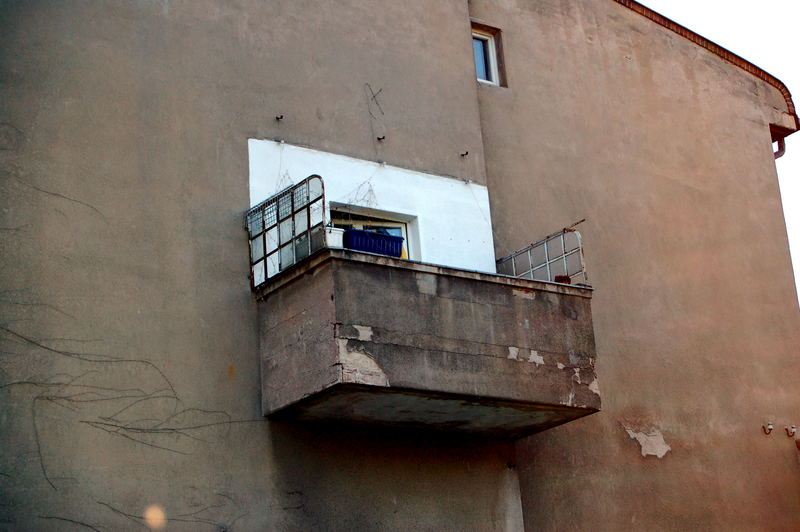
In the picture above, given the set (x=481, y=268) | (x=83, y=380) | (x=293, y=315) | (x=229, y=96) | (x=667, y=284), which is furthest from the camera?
(x=667, y=284)

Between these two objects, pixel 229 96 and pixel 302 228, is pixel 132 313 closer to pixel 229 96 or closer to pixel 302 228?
pixel 302 228

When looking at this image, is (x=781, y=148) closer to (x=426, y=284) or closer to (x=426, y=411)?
(x=426, y=284)

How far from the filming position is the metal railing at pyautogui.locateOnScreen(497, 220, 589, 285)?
1467 cm

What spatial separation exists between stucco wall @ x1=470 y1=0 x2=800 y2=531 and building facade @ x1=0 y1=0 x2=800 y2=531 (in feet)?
0.15

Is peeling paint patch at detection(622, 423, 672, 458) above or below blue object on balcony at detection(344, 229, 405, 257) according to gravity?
below

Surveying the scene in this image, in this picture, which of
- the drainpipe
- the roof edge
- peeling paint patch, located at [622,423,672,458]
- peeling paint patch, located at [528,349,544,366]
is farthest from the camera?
the drainpipe

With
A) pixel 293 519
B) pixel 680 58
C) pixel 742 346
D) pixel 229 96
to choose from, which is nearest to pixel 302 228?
pixel 229 96

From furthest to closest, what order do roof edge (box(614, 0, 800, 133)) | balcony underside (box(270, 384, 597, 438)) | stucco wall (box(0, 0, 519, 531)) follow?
roof edge (box(614, 0, 800, 133))
balcony underside (box(270, 384, 597, 438))
stucco wall (box(0, 0, 519, 531))

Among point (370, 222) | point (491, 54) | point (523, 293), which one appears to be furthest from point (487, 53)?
point (523, 293)

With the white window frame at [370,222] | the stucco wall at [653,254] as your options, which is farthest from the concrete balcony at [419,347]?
the stucco wall at [653,254]

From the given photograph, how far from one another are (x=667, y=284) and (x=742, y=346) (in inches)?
59.7

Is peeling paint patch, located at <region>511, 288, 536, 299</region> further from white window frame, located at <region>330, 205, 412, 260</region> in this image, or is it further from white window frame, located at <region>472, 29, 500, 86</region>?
white window frame, located at <region>472, 29, 500, 86</region>

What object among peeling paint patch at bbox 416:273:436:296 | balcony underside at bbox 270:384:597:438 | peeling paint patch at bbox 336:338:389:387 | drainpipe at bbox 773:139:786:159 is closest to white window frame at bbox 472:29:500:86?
peeling paint patch at bbox 416:273:436:296

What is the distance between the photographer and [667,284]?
17.7 meters
